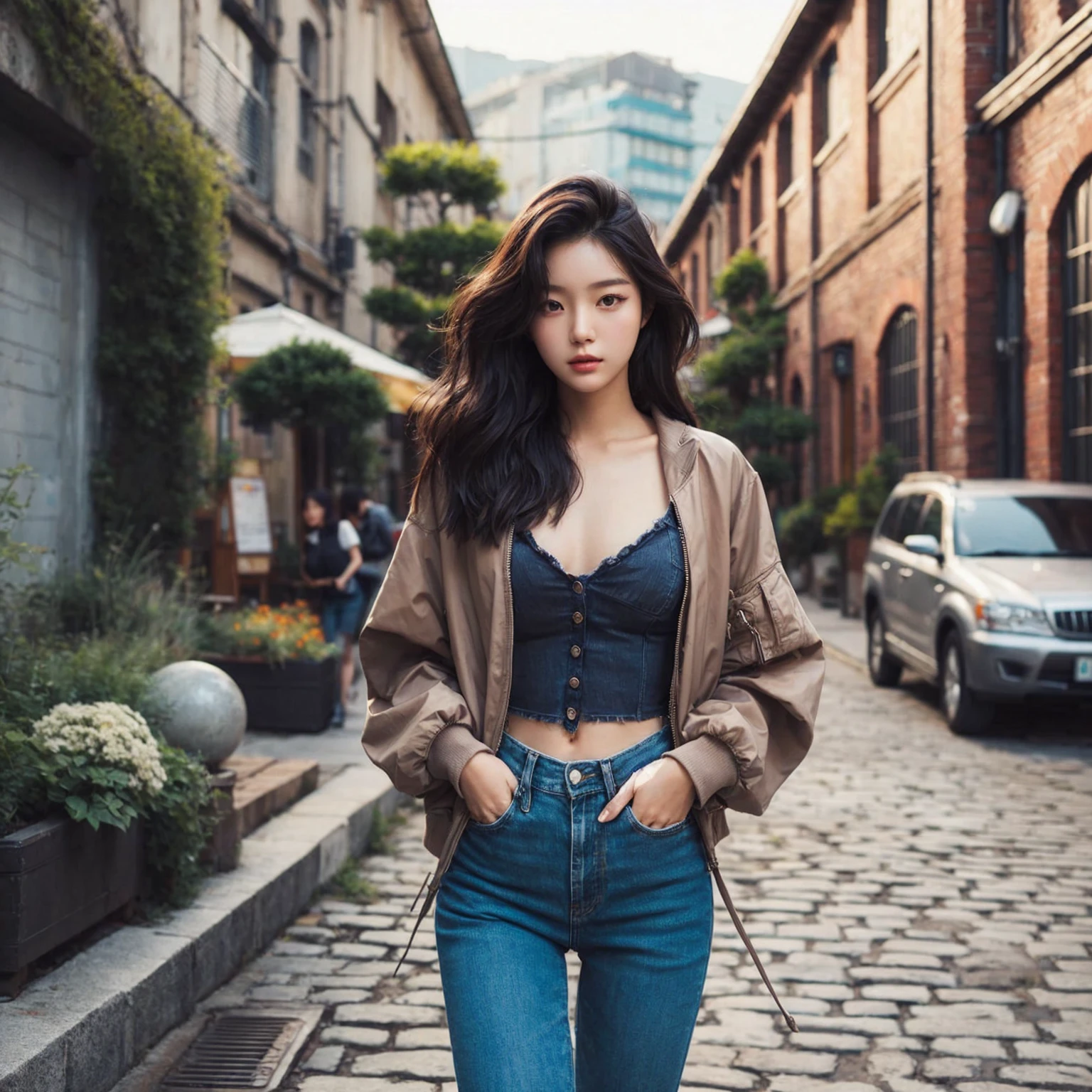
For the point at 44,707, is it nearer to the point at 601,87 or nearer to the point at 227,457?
the point at 227,457

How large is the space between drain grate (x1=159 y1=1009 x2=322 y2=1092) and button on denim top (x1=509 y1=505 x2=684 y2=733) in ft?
6.51

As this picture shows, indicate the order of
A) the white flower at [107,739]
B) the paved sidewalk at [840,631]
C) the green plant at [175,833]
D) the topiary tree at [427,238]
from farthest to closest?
the topiary tree at [427,238] → the paved sidewalk at [840,631] → the green plant at [175,833] → the white flower at [107,739]

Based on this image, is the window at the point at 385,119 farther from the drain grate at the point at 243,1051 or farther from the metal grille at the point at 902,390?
the drain grate at the point at 243,1051

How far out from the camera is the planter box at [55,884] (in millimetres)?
3436

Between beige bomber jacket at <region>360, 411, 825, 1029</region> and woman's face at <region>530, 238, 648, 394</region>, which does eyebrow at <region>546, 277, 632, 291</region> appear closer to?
woman's face at <region>530, 238, 648, 394</region>

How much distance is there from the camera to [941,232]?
15.8m

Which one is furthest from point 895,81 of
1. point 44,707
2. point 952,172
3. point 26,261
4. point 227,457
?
point 44,707

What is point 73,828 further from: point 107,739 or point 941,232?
point 941,232

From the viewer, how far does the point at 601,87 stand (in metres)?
110

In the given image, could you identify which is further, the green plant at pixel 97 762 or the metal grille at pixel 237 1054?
the green plant at pixel 97 762

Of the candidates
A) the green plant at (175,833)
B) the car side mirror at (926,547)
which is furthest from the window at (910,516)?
the green plant at (175,833)

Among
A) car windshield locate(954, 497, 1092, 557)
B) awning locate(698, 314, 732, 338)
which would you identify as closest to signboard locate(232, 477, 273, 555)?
car windshield locate(954, 497, 1092, 557)

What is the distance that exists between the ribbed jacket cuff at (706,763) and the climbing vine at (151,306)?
272 inches

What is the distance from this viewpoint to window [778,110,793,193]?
25359mm
